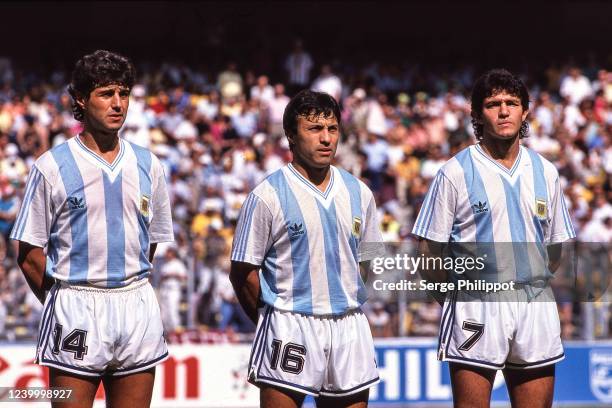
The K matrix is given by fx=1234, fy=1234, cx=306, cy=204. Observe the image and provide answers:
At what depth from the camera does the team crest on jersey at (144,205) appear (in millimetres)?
5684

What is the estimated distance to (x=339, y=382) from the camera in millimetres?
5590

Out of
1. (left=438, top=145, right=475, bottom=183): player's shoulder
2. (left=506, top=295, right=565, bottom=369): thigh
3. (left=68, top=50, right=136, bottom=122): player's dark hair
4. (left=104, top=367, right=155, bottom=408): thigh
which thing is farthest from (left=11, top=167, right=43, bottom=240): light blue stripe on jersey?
(left=506, top=295, right=565, bottom=369): thigh

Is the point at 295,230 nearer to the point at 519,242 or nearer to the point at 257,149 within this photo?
the point at 519,242

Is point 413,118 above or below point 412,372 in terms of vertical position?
above

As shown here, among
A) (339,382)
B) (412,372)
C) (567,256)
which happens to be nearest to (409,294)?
(412,372)

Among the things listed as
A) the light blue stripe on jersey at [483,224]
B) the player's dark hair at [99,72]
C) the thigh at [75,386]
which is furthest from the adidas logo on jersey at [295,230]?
the thigh at [75,386]

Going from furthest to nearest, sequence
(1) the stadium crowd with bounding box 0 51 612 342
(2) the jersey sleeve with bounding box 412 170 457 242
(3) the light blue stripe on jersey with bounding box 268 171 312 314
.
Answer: (1) the stadium crowd with bounding box 0 51 612 342 → (2) the jersey sleeve with bounding box 412 170 457 242 → (3) the light blue stripe on jersey with bounding box 268 171 312 314

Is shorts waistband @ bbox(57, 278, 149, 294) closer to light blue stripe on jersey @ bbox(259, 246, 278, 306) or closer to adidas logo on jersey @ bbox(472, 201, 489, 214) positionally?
light blue stripe on jersey @ bbox(259, 246, 278, 306)

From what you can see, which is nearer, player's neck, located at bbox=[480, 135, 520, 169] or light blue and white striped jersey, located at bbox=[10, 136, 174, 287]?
light blue and white striped jersey, located at bbox=[10, 136, 174, 287]

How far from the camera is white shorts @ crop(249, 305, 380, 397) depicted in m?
5.59

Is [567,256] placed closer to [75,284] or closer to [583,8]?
[75,284]

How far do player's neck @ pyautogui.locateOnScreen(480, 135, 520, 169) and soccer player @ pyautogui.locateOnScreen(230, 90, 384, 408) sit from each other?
767mm

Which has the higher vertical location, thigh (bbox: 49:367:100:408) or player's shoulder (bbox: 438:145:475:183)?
player's shoulder (bbox: 438:145:475:183)

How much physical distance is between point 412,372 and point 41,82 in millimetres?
11605
